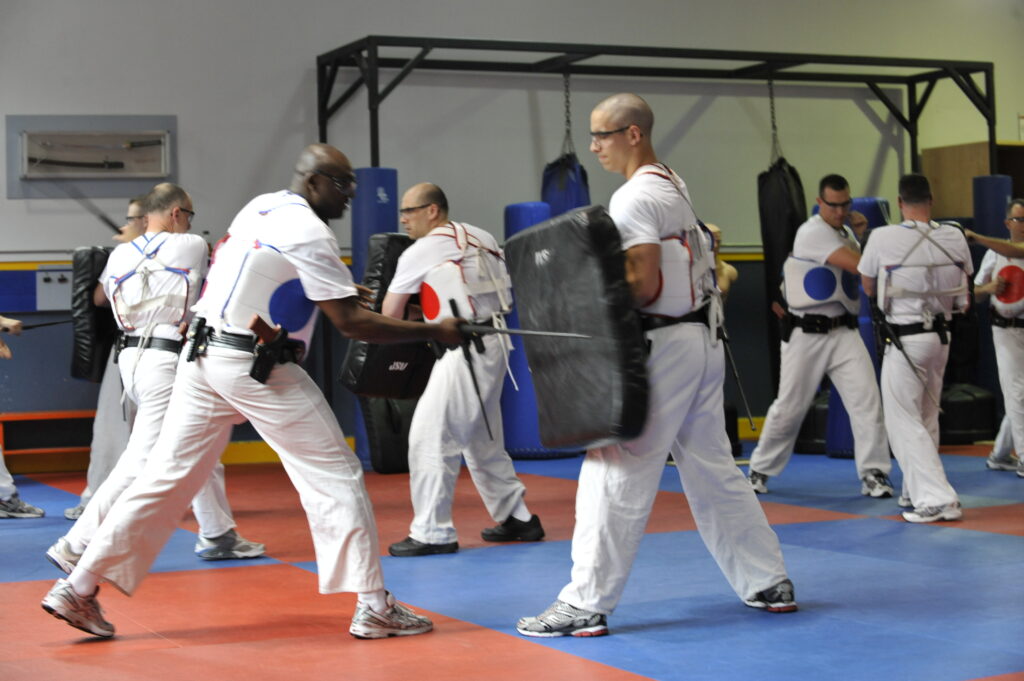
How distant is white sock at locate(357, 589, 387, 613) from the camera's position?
475 centimetres

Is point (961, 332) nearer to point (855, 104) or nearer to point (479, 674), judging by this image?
point (855, 104)

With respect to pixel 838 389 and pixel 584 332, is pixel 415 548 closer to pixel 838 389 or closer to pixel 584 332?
pixel 584 332

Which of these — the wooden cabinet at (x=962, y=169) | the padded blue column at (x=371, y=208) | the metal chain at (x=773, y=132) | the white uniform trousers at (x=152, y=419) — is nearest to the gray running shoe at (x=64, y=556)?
the white uniform trousers at (x=152, y=419)

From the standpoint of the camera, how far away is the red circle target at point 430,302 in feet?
21.3

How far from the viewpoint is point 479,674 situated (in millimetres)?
4207

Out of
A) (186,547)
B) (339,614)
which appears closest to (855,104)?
(186,547)

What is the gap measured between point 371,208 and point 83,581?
6.12 metres

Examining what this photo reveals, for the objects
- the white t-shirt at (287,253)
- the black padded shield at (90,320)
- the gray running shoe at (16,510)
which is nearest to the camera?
the white t-shirt at (287,253)

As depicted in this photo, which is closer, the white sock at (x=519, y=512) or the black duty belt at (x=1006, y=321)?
the white sock at (x=519, y=512)

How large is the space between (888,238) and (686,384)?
3.45 metres

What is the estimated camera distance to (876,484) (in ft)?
28.1

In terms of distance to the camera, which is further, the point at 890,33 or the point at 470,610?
the point at 890,33

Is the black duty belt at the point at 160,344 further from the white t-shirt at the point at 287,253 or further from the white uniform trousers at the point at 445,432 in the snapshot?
the white t-shirt at the point at 287,253

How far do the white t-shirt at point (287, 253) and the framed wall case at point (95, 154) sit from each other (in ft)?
23.3
